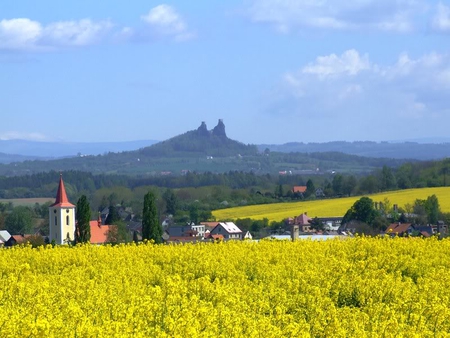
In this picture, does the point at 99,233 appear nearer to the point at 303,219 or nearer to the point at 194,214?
the point at 303,219

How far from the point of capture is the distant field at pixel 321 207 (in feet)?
312

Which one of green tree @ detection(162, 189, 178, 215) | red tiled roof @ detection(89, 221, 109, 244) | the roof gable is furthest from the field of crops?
green tree @ detection(162, 189, 178, 215)

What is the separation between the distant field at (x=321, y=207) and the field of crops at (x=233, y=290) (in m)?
64.4

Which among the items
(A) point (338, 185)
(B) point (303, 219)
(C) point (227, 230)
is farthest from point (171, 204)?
(C) point (227, 230)

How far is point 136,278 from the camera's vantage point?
1883 centimetres

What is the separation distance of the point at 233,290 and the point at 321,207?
283 feet

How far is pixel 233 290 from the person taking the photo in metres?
16.5

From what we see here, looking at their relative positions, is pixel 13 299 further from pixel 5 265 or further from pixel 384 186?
pixel 384 186

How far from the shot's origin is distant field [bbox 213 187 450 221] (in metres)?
95.1

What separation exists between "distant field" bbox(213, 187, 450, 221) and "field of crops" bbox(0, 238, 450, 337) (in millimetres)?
64436

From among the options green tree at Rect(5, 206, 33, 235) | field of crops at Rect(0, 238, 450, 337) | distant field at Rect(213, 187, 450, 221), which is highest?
field of crops at Rect(0, 238, 450, 337)

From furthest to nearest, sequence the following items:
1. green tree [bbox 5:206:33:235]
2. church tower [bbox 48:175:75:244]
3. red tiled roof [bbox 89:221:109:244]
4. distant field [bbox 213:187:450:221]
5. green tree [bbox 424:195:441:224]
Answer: green tree [bbox 5:206:33:235] → distant field [bbox 213:187:450:221] → church tower [bbox 48:175:75:244] → green tree [bbox 424:195:441:224] → red tiled roof [bbox 89:221:109:244]

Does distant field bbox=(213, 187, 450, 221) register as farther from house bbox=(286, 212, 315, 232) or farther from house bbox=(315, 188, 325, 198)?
house bbox=(315, 188, 325, 198)

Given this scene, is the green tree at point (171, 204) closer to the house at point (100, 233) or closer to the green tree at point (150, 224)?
the house at point (100, 233)
